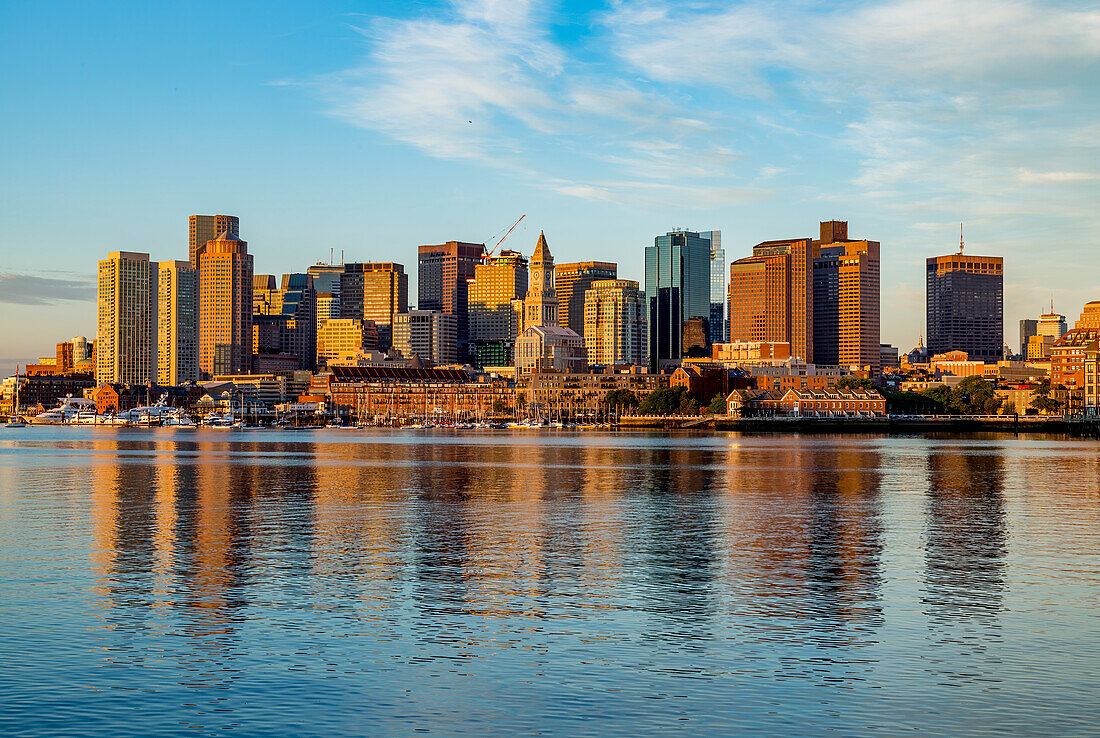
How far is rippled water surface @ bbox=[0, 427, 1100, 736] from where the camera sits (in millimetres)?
29031

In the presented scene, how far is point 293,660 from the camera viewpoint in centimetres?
3359

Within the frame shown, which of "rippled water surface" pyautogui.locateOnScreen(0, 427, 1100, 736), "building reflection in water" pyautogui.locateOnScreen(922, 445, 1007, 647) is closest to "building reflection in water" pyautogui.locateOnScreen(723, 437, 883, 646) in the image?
"rippled water surface" pyautogui.locateOnScreen(0, 427, 1100, 736)

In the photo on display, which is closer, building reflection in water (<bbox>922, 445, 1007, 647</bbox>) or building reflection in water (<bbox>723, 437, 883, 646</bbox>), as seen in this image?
building reflection in water (<bbox>723, 437, 883, 646</bbox>)

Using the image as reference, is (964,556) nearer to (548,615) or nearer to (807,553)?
(807,553)

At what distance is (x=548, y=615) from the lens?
1567 inches

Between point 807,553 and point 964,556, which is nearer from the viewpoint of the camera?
point 964,556

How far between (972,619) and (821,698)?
11.6 m

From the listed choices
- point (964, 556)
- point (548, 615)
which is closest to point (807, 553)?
point (964, 556)

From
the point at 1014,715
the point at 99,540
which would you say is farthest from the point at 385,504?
the point at 1014,715

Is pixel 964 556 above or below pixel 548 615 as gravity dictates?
below

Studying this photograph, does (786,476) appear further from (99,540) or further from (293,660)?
(293,660)

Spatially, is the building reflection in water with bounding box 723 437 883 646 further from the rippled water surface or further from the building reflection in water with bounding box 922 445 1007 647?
the building reflection in water with bounding box 922 445 1007 647

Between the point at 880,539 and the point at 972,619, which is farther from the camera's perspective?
the point at 880,539

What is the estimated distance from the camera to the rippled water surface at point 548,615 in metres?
29.0
